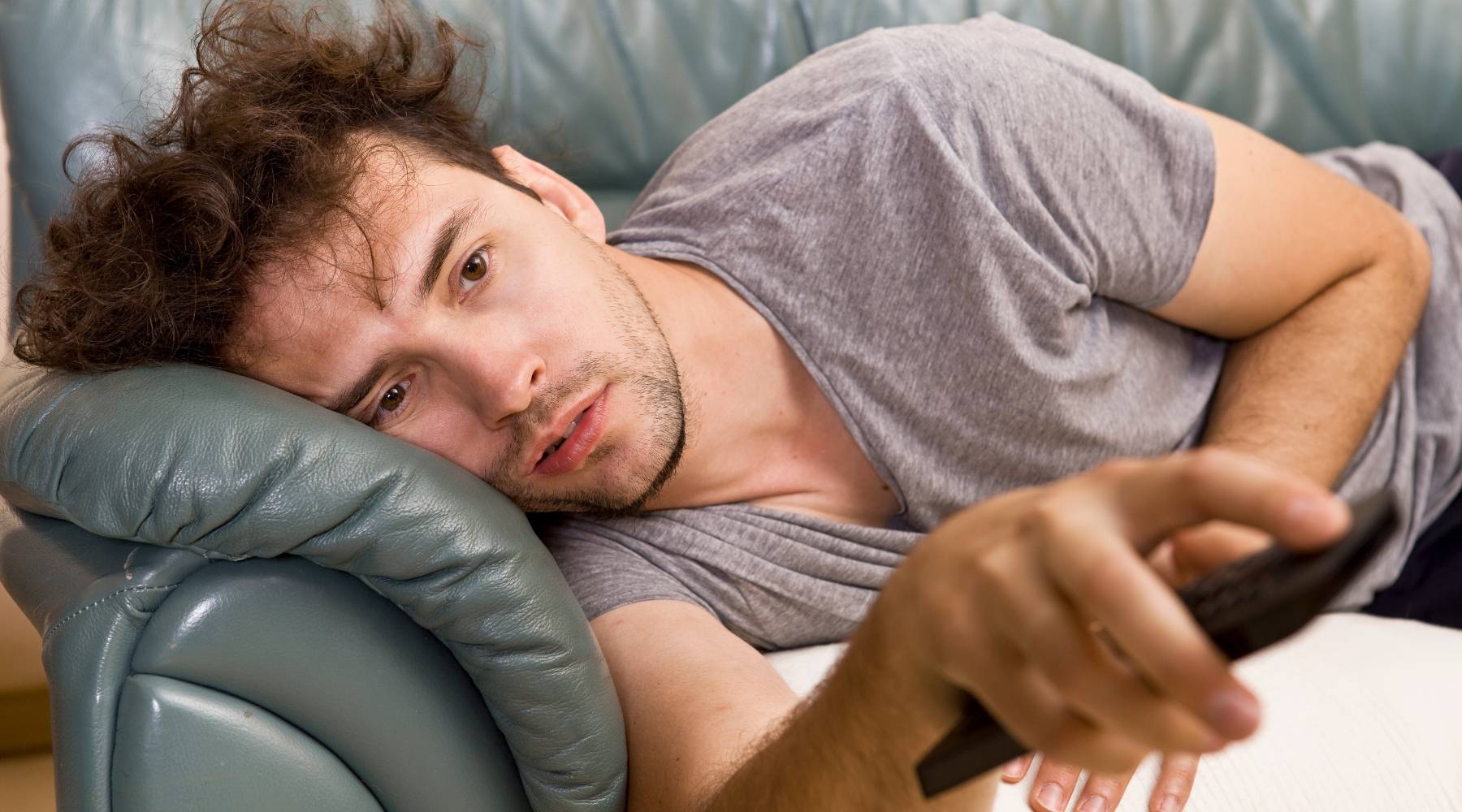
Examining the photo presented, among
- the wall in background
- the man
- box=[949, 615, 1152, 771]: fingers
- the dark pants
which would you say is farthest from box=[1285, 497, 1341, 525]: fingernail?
the wall in background

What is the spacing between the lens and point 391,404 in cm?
104

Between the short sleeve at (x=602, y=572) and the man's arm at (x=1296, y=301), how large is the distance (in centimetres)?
60

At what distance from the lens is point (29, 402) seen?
2.77ft

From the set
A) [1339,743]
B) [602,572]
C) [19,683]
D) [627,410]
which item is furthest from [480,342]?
[19,683]

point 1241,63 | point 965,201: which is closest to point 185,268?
point 965,201

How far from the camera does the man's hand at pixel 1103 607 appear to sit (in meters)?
0.37

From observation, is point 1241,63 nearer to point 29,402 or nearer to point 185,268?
point 185,268

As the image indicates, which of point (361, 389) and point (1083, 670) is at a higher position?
point (1083, 670)

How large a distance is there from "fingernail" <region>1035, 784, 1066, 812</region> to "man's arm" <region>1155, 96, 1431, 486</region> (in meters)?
0.46

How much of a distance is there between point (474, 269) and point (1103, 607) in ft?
2.56

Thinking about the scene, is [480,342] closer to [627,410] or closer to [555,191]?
[627,410]

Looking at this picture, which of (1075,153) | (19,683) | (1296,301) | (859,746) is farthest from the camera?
(19,683)

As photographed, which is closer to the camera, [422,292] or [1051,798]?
[1051,798]

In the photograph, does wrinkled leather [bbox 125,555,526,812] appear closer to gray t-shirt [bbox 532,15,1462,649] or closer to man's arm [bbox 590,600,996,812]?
man's arm [bbox 590,600,996,812]
